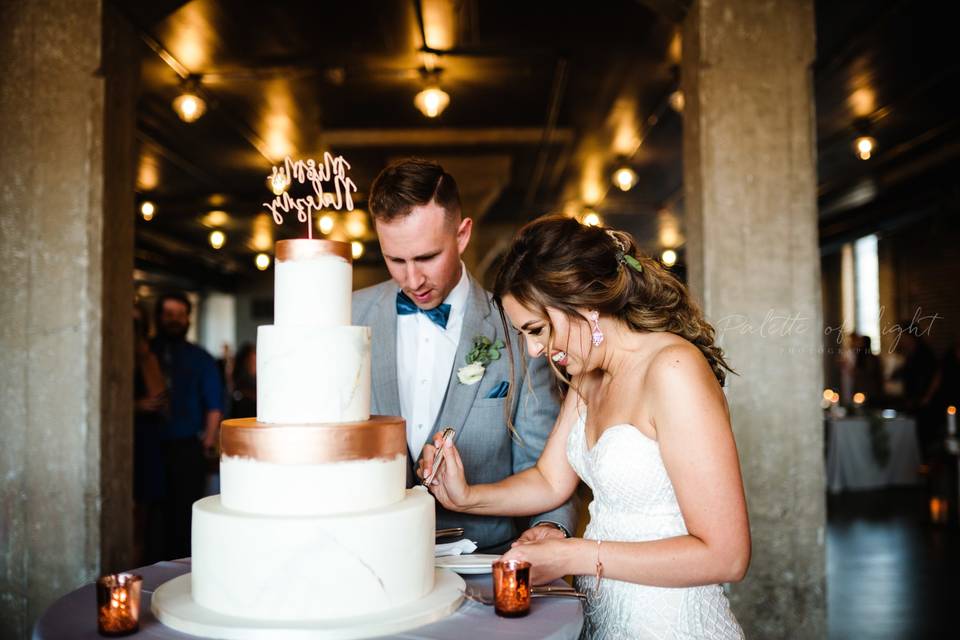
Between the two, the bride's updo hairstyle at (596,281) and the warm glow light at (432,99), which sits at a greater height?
the warm glow light at (432,99)

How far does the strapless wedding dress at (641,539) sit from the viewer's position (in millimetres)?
2041

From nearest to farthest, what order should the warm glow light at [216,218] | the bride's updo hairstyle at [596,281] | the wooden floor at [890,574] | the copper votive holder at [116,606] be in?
the copper votive holder at [116,606] < the bride's updo hairstyle at [596,281] < the wooden floor at [890,574] < the warm glow light at [216,218]

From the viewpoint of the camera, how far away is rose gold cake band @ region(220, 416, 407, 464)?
162cm

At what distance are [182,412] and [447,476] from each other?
419cm

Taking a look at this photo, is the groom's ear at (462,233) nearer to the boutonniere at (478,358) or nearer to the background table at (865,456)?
the boutonniere at (478,358)

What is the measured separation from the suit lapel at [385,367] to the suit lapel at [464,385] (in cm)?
17

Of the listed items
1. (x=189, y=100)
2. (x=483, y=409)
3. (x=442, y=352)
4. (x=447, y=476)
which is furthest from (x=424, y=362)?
(x=189, y=100)

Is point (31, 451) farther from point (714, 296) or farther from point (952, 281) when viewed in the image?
point (952, 281)

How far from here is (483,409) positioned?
103 inches

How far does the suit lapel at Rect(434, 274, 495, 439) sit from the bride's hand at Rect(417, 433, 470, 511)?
299 millimetres

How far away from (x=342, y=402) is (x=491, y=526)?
111cm

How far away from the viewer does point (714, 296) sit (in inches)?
140

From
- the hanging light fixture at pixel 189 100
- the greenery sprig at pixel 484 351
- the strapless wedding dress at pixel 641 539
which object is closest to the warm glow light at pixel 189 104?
the hanging light fixture at pixel 189 100

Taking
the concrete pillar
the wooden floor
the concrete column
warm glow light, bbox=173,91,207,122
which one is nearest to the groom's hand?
the concrete column
